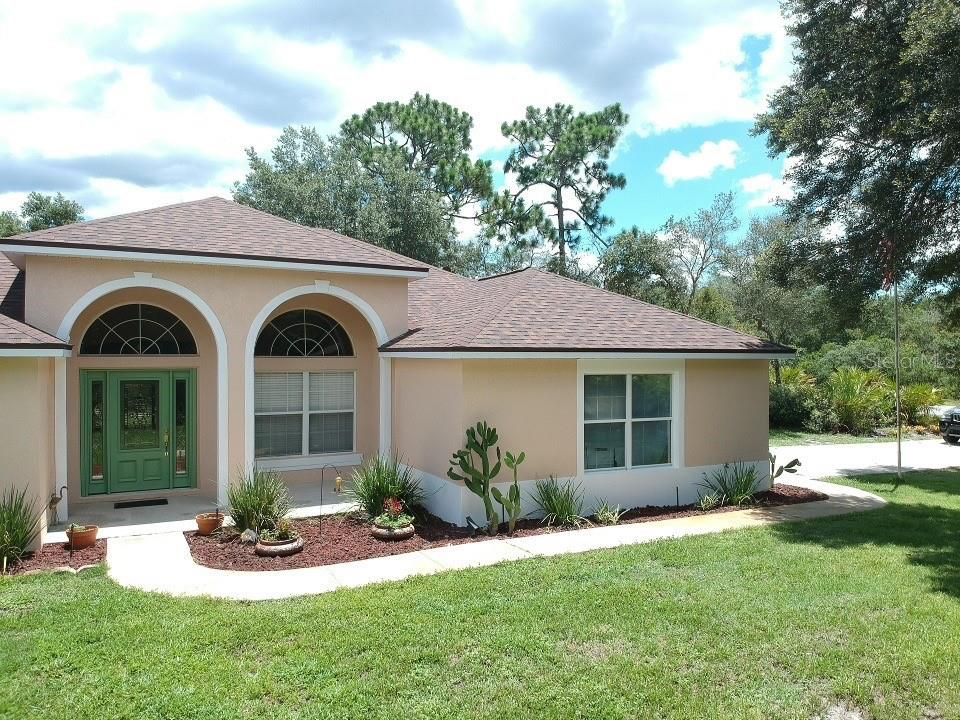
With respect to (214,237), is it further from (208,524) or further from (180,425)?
(208,524)

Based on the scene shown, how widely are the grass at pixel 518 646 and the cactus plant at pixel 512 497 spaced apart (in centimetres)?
188

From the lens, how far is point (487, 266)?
37.3 m

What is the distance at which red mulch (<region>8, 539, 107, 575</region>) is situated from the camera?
8.26 meters

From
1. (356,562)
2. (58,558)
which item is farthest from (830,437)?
(58,558)

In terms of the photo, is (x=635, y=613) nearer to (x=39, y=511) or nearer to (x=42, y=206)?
(x=39, y=511)

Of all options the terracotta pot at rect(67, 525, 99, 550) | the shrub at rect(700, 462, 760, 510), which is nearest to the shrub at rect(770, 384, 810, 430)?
the shrub at rect(700, 462, 760, 510)

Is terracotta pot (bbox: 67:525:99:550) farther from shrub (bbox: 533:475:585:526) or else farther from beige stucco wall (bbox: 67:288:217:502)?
shrub (bbox: 533:475:585:526)

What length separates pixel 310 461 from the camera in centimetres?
1352

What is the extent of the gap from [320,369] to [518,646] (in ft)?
29.5

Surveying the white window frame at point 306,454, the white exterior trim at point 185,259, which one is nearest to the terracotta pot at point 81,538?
the white window frame at point 306,454

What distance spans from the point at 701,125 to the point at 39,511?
2359 cm

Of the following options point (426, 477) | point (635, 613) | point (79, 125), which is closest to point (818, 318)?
point (426, 477)

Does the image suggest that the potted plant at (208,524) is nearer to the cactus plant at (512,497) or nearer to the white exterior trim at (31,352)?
the white exterior trim at (31,352)

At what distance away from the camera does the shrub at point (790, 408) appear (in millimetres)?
25719
